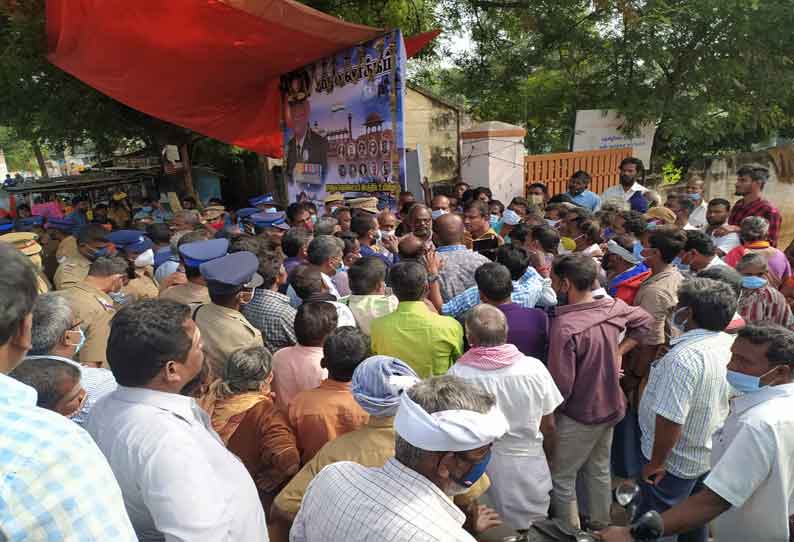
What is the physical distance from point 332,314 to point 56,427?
5.69 feet

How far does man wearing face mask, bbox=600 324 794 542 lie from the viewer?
1776mm

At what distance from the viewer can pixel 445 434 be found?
1.34m

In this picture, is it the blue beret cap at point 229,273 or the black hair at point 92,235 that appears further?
the black hair at point 92,235

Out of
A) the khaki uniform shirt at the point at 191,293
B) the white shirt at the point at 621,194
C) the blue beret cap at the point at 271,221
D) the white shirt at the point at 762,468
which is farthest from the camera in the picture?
the white shirt at the point at 621,194

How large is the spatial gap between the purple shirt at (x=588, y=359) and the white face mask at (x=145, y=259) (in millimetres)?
3785

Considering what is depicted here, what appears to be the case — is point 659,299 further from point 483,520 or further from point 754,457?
point 483,520

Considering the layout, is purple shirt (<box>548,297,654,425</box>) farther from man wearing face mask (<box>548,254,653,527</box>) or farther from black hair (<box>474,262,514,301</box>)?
black hair (<box>474,262,514,301</box>)

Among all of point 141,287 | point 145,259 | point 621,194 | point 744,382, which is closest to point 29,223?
point 145,259

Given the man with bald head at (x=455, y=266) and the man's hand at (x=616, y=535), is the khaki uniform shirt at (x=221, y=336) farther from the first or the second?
the man's hand at (x=616, y=535)

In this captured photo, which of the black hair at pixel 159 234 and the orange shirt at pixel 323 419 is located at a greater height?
the black hair at pixel 159 234

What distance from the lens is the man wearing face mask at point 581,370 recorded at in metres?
2.84

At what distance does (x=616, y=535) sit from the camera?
1884 millimetres

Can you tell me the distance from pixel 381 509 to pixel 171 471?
0.56 meters

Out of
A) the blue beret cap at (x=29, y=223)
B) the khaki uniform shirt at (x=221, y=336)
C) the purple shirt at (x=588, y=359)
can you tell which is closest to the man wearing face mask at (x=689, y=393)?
the purple shirt at (x=588, y=359)
